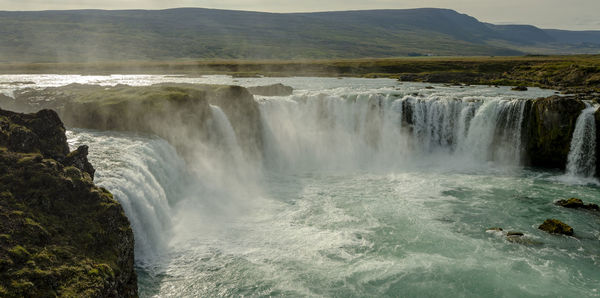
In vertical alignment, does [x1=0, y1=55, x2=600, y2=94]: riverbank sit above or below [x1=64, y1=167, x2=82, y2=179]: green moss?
above

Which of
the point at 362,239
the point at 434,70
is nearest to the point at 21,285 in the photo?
the point at 362,239

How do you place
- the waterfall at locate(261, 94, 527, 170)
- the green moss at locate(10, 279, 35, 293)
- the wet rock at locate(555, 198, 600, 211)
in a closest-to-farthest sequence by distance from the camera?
the green moss at locate(10, 279, 35, 293)
the wet rock at locate(555, 198, 600, 211)
the waterfall at locate(261, 94, 527, 170)

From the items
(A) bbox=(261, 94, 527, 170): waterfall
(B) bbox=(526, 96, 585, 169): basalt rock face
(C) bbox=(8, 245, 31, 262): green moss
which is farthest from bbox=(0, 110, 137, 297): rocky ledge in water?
(B) bbox=(526, 96, 585, 169): basalt rock face

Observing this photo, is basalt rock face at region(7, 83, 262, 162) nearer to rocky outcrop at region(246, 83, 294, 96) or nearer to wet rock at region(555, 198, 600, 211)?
rocky outcrop at region(246, 83, 294, 96)

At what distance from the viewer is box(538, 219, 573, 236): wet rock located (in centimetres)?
1980

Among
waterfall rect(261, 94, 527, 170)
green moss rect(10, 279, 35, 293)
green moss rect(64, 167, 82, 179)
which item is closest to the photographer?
green moss rect(10, 279, 35, 293)

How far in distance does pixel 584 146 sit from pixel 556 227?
49.9ft

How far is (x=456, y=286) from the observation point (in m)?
15.3

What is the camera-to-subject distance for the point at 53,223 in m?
12.0

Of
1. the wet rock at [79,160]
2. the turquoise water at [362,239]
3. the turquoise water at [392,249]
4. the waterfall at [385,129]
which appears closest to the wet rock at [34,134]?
the wet rock at [79,160]

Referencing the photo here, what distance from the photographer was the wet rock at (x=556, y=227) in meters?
19.8

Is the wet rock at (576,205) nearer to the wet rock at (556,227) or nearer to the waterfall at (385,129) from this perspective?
the wet rock at (556,227)

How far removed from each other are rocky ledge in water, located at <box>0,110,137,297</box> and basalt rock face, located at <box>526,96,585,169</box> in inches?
1301

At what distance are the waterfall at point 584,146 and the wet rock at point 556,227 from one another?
14158 millimetres
